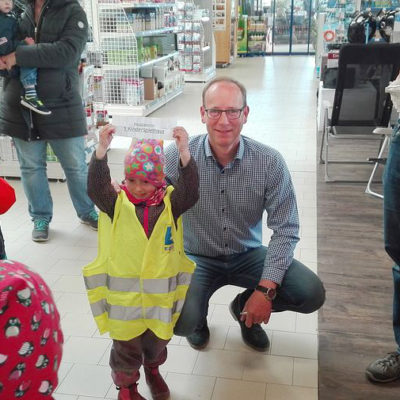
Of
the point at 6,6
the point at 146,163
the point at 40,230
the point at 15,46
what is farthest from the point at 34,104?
the point at 146,163

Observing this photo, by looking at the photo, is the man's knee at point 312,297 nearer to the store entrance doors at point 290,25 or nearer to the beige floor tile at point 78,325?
the beige floor tile at point 78,325

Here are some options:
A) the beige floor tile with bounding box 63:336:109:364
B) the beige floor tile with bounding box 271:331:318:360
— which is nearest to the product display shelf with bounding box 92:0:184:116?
the beige floor tile with bounding box 63:336:109:364

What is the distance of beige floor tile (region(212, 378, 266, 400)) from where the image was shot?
200 centimetres

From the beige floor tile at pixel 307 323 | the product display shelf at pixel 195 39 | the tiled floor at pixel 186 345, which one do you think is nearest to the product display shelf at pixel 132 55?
the product display shelf at pixel 195 39

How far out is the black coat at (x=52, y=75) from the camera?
2.99 meters

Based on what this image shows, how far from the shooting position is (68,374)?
2129 mm

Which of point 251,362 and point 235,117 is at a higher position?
point 235,117

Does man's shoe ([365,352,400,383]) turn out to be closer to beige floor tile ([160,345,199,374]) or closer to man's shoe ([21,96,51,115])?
beige floor tile ([160,345,199,374])

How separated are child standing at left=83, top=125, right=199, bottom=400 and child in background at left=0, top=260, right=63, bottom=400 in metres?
0.75

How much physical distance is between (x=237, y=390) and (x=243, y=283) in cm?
44

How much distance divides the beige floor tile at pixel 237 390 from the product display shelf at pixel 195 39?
9.02 metres

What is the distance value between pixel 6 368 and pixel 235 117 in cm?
134

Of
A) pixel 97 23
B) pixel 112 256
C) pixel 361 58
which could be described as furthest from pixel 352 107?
pixel 97 23

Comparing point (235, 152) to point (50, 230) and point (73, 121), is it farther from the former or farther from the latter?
point (50, 230)
